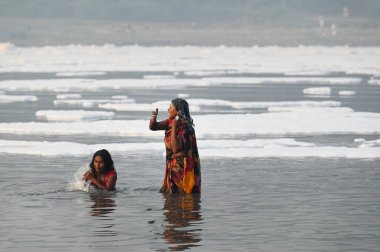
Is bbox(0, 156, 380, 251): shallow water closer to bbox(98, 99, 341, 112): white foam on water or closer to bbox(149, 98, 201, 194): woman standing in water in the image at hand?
bbox(149, 98, 201, 194): woman standing in water

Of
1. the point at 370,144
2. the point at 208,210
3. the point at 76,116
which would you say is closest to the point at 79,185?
the point at 208,210

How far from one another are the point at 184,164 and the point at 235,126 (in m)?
8.36

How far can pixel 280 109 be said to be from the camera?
83.6 ft

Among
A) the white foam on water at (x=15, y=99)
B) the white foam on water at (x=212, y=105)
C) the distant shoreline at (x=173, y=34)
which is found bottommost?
the white foam on water at (x=212, y=105)

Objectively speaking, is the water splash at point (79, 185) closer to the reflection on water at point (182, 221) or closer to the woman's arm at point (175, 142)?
the reflection on water at point (182, 221)

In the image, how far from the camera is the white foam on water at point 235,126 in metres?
19.5

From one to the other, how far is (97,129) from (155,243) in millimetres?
10527

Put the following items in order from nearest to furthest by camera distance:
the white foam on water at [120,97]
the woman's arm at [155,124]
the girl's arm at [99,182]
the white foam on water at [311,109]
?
the woman's arm at [155,124], the girl's arm at [99,182], the white foam on water at [311,109], the white foam on water at [120,97]

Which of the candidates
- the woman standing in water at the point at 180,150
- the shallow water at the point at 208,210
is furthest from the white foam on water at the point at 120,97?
the woman standing in water at the point at 180,150

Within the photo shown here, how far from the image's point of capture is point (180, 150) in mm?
11930

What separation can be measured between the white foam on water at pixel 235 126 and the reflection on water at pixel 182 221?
22.9 ft

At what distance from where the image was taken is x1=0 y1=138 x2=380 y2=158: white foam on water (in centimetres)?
1584

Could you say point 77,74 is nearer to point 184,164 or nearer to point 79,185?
point 79,185

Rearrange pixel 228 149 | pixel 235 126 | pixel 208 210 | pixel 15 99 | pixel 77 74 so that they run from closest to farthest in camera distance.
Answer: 1. pixel 208 210
2. pixel 228 149
3. pixel 235 126
4. pixel 15 99
5. pixel 77 74
